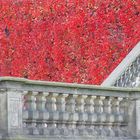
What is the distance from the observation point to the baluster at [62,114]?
36.0 feet

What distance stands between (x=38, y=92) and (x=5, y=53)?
584 inches

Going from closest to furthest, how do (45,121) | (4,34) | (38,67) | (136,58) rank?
(45,121) → (136,58) → (38,67) → (4,34)

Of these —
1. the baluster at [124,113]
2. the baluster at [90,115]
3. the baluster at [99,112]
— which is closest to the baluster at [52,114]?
the baluster at [90,115]

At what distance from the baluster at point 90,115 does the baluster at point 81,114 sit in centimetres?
12

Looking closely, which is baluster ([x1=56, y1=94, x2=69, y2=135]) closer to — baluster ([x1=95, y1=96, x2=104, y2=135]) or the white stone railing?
the white stone railing

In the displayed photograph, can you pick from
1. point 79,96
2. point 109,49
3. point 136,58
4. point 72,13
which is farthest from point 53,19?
point 79,96

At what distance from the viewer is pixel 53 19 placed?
24.5 meters

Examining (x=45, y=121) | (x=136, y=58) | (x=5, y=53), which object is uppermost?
(x=5, y=53)

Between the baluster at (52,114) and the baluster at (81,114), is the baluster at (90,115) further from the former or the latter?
the baluster at (52,114)

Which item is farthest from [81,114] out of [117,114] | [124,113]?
[124,113]

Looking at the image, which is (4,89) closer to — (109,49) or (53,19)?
(109,49)

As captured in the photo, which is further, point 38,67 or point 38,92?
point 38,67

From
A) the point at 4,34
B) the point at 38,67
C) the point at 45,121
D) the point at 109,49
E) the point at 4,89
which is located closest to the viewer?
the point at 4,89

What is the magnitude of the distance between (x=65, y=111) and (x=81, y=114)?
42 centimetres
